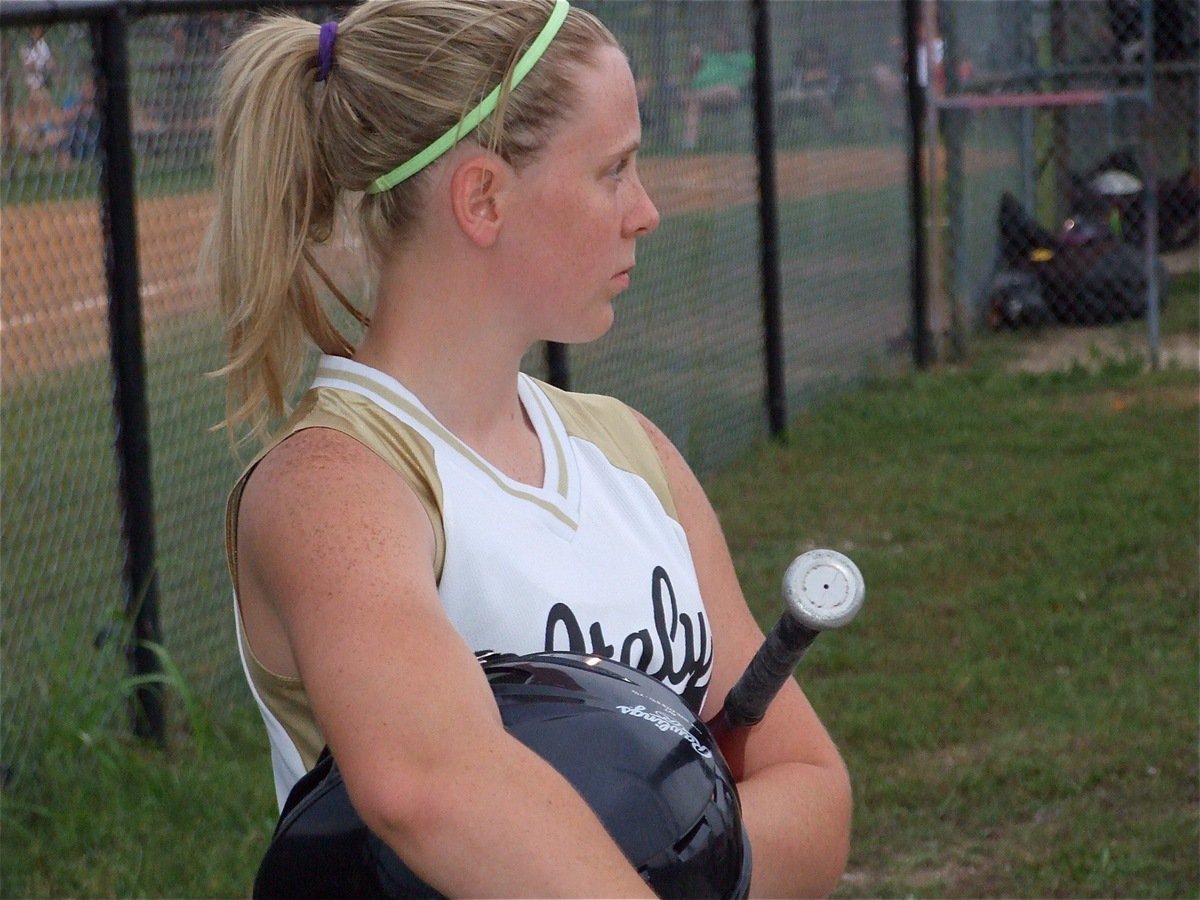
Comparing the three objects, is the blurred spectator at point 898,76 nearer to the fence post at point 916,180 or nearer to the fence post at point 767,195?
the fence post at point 916,180

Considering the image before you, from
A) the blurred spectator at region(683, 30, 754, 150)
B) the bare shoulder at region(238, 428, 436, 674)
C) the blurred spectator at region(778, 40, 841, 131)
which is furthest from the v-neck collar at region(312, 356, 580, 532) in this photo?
the blurred spectator at region(778, 40, 841, 131)

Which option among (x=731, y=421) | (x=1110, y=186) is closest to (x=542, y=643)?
(x=731, y=421)

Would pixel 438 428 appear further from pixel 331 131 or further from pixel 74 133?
pixel 74 133

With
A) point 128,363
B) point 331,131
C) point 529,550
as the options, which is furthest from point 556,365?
point 529,550

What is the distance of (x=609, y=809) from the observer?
148 cm

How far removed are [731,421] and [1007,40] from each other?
179 inches

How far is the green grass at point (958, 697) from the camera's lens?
13.3 feet

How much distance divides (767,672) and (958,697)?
346 cm

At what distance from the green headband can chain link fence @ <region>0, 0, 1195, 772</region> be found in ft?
0.73

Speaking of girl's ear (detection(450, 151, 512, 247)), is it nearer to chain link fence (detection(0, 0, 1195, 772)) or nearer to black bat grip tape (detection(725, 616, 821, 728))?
chain link fence (detection(0, 0, 1195, 772))

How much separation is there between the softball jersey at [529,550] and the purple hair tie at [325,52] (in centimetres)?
32

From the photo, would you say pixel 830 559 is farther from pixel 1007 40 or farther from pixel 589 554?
pixel 1007 40

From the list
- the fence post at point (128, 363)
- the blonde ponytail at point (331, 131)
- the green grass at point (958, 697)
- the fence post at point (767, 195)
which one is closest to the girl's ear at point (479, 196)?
the blonde ponytail at point (331, 131)

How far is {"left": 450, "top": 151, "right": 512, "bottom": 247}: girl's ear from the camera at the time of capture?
1.74m
